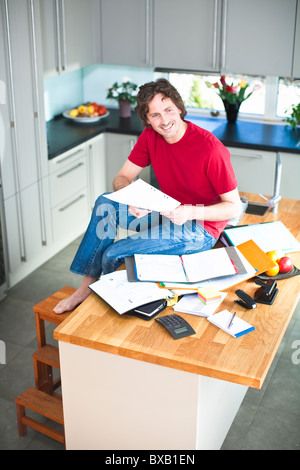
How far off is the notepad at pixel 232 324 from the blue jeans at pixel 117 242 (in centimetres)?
53

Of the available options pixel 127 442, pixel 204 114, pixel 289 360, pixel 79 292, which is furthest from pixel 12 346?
pixel 204 114

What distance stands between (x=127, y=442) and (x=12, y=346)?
123 centimetres

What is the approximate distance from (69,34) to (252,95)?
157 cm

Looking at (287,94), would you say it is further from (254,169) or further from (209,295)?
(209,295)

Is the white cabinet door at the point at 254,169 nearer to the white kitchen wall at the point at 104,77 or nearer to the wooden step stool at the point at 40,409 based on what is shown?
the white kitchen wall at the point at 104,77

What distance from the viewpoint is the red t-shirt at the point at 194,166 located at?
2662 millimetres

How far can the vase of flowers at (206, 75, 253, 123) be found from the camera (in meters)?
4.53

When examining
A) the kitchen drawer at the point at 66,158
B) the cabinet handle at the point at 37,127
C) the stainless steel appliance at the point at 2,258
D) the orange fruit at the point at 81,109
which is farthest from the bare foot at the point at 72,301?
the orange fruit at the point at 81,109

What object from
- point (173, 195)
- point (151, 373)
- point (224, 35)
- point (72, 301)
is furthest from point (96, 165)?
point (151, 373)

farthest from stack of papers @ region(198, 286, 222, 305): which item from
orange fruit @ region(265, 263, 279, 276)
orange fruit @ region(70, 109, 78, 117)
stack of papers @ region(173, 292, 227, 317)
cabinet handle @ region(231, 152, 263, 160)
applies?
orange fruit @ region(70, 109, 78, 117)

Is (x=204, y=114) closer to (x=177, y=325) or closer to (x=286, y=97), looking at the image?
(x=286, y=97)

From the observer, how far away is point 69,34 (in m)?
4.23

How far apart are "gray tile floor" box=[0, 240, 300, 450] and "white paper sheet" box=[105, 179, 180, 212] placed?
3.52 ft

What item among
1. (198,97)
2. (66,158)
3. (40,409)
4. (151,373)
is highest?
(198,97)
